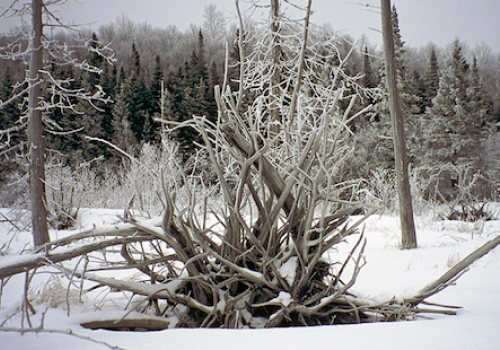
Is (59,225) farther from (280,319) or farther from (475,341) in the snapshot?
(475,341)

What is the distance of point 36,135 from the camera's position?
7320 millimetres

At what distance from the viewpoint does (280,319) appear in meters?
1.68

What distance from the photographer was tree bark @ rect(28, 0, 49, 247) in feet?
23.2

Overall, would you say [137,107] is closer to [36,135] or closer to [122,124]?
[122,124]

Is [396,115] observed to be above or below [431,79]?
below

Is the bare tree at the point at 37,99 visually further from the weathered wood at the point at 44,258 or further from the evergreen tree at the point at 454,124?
the evergreen tree at the point at 454,124

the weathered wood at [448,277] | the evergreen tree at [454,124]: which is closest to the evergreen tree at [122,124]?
the evergreen tree at [454,124]

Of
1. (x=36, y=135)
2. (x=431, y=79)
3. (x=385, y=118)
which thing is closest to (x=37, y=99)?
(x=36, y=135)

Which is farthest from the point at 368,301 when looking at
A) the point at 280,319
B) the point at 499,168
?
the point at 499,168

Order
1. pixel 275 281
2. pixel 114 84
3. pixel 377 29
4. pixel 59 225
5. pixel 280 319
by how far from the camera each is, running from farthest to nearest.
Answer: pixel 114 84, pixel 59 225, pixel 377 29, pixel 275 281, pixel 280 319

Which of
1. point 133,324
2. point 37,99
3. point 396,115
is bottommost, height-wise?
point 133,324

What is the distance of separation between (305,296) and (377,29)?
5.80m

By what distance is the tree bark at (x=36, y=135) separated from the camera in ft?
23.2

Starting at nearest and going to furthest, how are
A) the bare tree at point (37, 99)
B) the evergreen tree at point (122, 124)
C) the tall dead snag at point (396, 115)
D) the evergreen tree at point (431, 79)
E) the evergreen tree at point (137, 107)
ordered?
1. the tall dead snag at point (396, 115)
2. the bare tree at point (37, 99)
3. the evergreen tree at point (122, 124)
4. the evergreen tree at point (431, 79)
5. the evergreen tree at point (137, 107)
